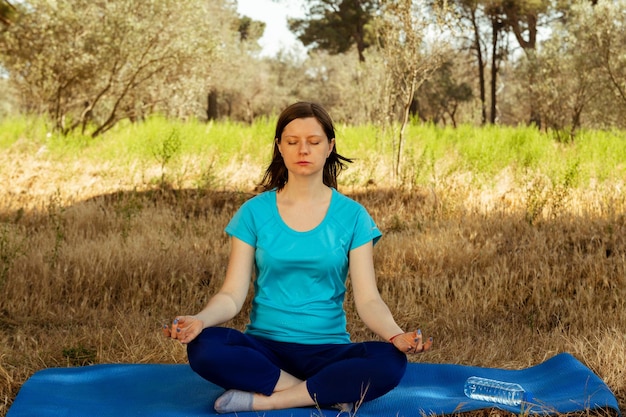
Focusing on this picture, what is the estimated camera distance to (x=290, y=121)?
2820mm

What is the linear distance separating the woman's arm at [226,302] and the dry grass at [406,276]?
3.04 ft

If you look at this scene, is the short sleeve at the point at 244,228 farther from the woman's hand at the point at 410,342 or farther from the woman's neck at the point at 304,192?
the woman's hand at the point at 410,342

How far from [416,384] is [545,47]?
16060 mm

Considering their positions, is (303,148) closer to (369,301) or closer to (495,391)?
(369,301)

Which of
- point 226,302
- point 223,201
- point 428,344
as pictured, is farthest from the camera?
point 223,201

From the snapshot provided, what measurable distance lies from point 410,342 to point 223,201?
16.2 feet

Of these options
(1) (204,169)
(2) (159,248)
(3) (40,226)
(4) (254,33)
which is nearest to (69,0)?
(1) (204,169)

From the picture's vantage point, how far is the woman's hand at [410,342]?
238 centimetres

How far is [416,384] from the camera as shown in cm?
315

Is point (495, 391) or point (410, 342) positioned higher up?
point (410, 342)

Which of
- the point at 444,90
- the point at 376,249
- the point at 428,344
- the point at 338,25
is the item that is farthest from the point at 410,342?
the point at 444,90

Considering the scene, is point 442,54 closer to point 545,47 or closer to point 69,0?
point 69,0

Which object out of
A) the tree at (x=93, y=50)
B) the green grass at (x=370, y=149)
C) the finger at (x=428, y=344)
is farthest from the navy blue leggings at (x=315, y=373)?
the tree at (x=93, y=50)

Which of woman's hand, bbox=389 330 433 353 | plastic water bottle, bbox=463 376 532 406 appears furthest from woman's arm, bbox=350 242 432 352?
plastic water bottle, bbox=463 376 532 406
